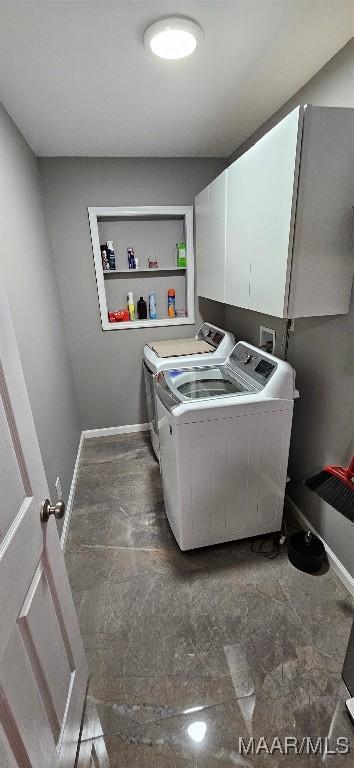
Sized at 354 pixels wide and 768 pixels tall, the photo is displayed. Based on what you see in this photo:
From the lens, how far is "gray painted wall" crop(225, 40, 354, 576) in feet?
4.86

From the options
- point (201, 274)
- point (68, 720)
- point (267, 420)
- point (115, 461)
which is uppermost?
point (201, 274)

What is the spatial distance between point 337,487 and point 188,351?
1573mm

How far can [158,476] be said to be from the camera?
2.63 meters

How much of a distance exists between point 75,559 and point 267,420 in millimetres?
1399

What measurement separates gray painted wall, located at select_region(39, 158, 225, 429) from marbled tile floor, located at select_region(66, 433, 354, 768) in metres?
1.36

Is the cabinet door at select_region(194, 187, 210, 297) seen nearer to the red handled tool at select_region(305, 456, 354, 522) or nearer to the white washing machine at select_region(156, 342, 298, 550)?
the white washing machine at select_region(156, 342, 298, 550)

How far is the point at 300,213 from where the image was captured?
1.32 m

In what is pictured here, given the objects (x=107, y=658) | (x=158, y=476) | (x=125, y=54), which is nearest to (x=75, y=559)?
(x=107, y=658)

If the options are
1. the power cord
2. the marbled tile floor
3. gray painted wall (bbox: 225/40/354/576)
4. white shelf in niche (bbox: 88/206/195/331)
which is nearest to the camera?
the marbled tile floor

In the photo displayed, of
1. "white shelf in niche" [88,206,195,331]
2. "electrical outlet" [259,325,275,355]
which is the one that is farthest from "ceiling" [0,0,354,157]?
"electrical outlet" [259,325,275,355]

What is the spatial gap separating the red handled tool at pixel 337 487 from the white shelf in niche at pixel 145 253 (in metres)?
2.12

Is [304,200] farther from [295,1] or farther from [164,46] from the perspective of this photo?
[164,46]

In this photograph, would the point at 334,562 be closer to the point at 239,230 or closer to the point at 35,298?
the point at 239,230

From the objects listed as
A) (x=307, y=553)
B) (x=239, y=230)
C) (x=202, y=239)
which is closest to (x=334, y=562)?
(x=307, y=553)
